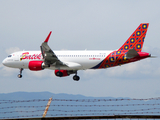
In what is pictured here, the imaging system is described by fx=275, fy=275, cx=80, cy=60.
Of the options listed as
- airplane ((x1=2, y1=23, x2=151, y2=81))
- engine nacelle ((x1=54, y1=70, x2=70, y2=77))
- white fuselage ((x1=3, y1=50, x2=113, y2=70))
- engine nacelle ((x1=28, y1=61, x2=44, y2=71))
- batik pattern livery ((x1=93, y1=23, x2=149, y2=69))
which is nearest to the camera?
airplane ((x1=2, y1=23, x2=151, y2=81))

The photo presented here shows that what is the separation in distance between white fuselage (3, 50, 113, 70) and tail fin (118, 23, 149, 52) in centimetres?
334

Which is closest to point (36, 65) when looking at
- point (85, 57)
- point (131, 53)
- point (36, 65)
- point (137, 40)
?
point (36, 65)

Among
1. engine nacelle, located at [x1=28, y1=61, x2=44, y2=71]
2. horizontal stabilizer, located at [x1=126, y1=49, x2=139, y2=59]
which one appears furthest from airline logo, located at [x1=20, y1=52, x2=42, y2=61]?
horizontal stabilizer, located at [x1=126, y1=49, x2=139, y2=59]

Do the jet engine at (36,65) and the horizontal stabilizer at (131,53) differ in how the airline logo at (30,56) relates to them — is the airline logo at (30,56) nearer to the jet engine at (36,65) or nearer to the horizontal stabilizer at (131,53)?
the jet engine at (36,65)

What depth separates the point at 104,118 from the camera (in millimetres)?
18750

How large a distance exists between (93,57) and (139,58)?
25.3 ft

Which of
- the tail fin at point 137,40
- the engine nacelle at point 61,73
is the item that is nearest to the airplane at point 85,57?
the tail fin at point 137,40

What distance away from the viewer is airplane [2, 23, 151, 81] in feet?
147

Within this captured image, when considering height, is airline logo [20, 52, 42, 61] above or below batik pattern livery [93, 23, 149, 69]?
below

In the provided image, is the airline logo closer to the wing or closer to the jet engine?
the jet engine

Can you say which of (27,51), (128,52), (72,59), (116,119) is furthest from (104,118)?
(27,51)

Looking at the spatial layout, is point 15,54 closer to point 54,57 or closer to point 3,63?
point 3,63

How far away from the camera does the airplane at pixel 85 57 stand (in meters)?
44.9

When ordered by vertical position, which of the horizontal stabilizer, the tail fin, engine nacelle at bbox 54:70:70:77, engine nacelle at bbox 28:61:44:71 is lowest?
engine nacelle at bbox 54:70:70:77
